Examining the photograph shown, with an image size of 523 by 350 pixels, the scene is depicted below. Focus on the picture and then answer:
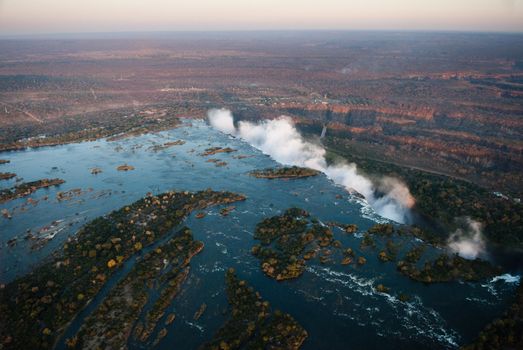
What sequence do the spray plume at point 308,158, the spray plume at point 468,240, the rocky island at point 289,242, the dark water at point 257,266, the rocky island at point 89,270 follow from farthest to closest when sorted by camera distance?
the spray plume at point 308,158 → the spray plume at point 468,240 → the rocky island at point 289,242 → the dark water at point 257,266 → the rocky island at point 89,270

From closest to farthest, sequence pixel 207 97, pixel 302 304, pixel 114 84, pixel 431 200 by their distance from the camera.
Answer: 1. pixel 302 304
2. pixel 431 200
3. pixel 207 97
4. pixel 114 84

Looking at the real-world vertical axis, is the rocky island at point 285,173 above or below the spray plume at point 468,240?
below

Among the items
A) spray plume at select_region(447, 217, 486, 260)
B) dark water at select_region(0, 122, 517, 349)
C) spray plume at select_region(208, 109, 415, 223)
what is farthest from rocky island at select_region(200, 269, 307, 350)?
spray plume at select_region(208, 109, 415, 223)

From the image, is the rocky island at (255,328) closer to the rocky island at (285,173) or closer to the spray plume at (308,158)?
the spray plume at (308,158)

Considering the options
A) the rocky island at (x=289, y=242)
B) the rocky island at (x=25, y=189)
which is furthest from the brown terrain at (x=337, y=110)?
the rocky island at (x=289, y=242)

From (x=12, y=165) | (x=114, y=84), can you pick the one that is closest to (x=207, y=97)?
(x=114, y=84)

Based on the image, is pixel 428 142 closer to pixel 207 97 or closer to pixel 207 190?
pixel 207 190

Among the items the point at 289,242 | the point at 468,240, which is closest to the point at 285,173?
the point at 289,242

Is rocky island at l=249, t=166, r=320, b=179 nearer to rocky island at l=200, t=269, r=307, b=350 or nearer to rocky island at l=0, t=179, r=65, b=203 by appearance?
rocky island at l=200, t=269, r=307, b=350
